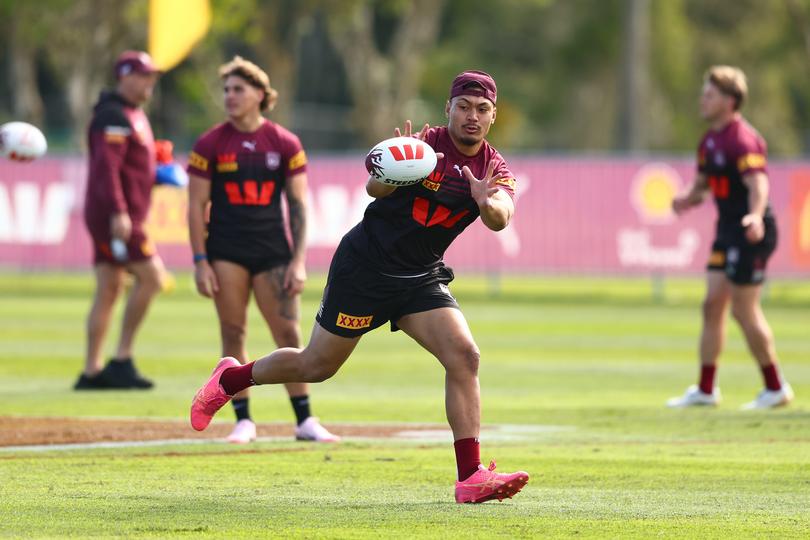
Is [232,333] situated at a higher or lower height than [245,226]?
lower

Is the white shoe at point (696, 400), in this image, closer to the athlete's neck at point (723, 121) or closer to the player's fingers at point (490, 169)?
the athlete's neck at point (723, 121)

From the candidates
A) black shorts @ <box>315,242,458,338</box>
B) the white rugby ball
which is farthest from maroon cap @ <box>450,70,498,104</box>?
the white rugby ball

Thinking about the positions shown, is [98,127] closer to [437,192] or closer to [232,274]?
[232,274]

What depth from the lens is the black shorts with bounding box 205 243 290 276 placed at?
11.4 m

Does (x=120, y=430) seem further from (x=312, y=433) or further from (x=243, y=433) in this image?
(x=312, y=433)

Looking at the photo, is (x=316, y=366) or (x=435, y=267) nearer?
(x=435, y=267)

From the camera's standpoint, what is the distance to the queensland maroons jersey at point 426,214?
8.62 metres

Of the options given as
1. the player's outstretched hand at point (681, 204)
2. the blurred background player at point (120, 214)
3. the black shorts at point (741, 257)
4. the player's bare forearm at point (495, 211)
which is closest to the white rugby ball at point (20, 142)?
the blurred background player at point (120, 214)

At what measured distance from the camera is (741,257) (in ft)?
45.2

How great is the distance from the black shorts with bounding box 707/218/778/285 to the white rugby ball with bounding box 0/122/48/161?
547cm

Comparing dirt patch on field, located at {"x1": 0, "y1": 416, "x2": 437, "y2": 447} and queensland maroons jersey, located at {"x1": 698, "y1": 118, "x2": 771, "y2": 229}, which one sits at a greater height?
queensland maroons jersey, located at {"x1": 698, "y1": 118, "x2": 771, "y2": 229}

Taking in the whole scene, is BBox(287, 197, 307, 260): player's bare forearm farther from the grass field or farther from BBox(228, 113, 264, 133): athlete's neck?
the grass field

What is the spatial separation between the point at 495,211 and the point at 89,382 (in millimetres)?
7107

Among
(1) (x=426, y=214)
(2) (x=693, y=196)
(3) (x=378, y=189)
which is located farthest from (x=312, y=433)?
(2) (x=693, y=196)
